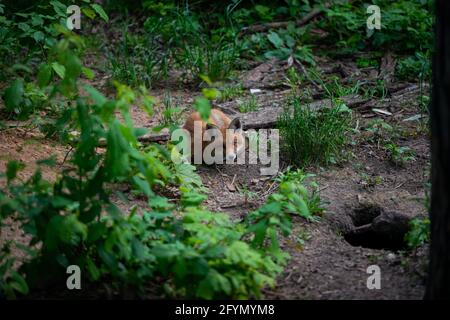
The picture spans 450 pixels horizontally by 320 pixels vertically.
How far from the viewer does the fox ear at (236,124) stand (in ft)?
23.0

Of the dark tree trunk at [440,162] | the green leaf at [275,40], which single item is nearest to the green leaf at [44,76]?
the dark tree trunk at [440,162]

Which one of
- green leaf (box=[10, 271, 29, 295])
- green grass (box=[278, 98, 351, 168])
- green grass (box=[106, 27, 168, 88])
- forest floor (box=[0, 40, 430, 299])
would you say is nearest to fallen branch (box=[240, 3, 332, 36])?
forest floor (box=[0, 40, 430, 299])

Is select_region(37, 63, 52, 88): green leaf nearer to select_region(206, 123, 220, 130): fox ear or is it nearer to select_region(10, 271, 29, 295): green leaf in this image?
select_region(10, 271, 29, 295): green leaf

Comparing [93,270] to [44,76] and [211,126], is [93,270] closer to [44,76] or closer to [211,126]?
[44,76]

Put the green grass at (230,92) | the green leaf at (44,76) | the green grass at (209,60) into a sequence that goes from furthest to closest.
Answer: the green grass at (209,60)
the green grass at (230,92)
the green leaf at (44,76)

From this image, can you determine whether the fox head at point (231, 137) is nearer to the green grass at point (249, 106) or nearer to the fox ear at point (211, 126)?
the fox ear at point (211, 126)

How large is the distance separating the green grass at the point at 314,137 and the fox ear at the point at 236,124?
19.3 inches

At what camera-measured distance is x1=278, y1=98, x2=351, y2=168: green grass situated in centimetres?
668

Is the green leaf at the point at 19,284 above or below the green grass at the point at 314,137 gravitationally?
below

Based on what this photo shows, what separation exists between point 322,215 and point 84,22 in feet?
20.0

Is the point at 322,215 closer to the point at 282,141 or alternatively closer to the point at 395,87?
the point at 282,141

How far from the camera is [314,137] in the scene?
21.9ft
